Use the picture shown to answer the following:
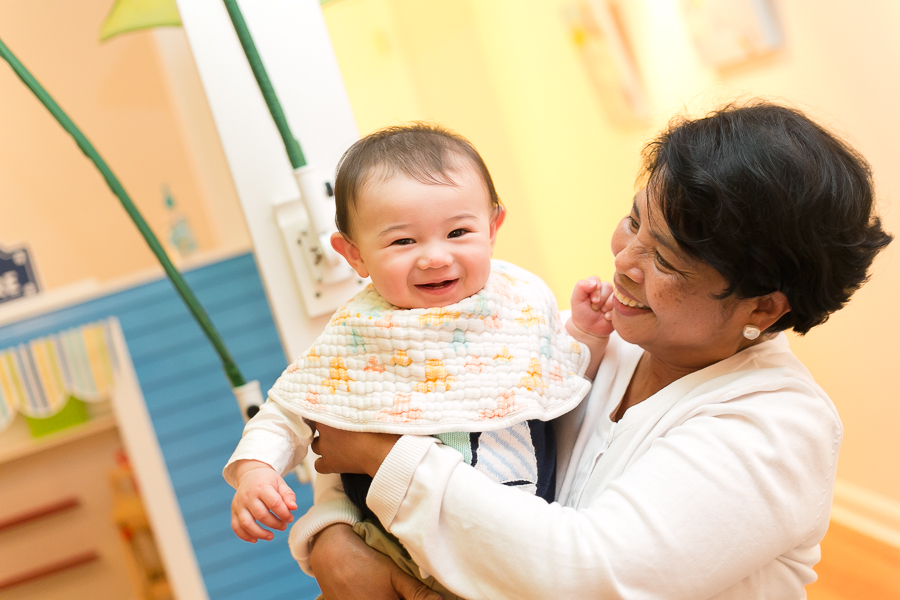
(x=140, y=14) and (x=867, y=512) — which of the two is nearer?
(x=140, y=14)

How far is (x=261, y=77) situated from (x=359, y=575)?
0.92 m

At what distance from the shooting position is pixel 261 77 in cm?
131

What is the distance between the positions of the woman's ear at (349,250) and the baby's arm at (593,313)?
377 mm

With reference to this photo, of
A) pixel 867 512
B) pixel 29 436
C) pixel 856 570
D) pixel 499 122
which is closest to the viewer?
pixel 856 570

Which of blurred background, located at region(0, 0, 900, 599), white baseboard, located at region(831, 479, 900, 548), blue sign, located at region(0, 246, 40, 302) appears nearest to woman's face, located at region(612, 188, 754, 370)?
blurred background, located at region(0, 0, 900, 599)

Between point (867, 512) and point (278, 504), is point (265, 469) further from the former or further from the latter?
point (867, 512)

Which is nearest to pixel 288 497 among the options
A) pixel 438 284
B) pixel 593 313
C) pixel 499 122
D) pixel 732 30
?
pixel 438 284

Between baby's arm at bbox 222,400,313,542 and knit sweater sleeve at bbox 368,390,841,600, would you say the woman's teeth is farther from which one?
baby's arm at bbox 222,400,313,542

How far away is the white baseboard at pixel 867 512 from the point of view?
2.57 metres

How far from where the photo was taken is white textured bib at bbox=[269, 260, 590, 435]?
979 millimetres

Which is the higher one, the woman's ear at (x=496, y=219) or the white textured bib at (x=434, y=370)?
the woman's ear at (x=496, y=219)

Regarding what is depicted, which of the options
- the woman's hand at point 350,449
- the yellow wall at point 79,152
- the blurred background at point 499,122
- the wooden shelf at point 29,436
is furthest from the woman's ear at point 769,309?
the yellow wall at point 79,152

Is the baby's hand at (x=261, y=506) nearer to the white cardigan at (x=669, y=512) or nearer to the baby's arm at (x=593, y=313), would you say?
the white cardigan at (x=669, y=512)

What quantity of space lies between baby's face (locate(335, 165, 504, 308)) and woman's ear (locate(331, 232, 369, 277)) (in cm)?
5
